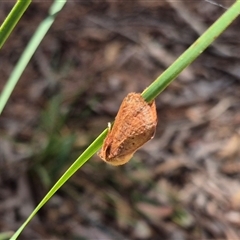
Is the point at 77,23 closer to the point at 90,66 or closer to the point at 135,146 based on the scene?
the point at 90,66

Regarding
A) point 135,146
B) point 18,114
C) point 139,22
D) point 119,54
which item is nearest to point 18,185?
point 18,114

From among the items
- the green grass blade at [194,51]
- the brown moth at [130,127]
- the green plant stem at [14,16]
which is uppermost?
the green plant stem at [14,16]

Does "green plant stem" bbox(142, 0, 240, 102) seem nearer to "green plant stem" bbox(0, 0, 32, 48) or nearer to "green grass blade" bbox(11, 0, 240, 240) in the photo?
"green grass blade" bbox(11, 0, 240, 240)

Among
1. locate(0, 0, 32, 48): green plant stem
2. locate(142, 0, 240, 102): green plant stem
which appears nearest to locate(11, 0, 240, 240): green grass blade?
locate(142, 0, 240, 102): green plant stem

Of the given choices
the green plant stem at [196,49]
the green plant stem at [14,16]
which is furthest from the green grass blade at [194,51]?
the green plant stem at [14,16]

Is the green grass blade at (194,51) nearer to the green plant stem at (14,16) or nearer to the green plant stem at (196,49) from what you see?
the green plant stem at (196,49)

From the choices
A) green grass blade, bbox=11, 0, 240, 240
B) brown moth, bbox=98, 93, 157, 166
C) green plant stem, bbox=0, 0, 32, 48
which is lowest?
brown moth, bbox=98, 93, 157, 166

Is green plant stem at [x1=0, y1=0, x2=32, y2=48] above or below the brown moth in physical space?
above
